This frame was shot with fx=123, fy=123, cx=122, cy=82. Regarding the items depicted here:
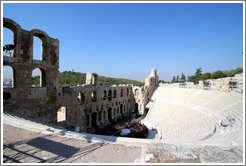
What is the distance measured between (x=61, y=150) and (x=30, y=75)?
7269 millimetres

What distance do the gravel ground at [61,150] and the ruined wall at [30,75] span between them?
14.5 feet

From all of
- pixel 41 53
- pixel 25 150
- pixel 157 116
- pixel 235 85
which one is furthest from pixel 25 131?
pixel 235 85

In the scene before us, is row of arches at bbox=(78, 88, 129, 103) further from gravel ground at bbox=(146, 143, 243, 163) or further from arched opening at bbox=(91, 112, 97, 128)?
gravel ground at bbox=(146, 143, 243, 163)

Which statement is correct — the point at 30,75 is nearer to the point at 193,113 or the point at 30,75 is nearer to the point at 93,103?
the point at 93,103

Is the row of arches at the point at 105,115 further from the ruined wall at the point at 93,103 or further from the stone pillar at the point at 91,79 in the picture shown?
the stone pillar at the point at 91,79

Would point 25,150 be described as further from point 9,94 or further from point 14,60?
point 14,60

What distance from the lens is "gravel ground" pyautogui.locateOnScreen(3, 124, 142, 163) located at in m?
3.20

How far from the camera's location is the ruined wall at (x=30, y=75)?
780 cm

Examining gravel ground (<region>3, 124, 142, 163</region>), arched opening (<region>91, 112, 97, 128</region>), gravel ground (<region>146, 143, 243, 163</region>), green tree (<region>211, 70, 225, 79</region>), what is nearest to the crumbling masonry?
gravel ground (<region>3, 124, 142, 163</region>)

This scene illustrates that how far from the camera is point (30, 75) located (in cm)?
859

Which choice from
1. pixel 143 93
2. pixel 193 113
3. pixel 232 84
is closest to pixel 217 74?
pixel 232 84

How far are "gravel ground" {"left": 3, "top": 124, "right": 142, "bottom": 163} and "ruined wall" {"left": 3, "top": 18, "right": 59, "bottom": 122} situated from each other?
174 inches

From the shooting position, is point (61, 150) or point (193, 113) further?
point (193, 113)

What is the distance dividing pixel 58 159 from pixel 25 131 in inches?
105
